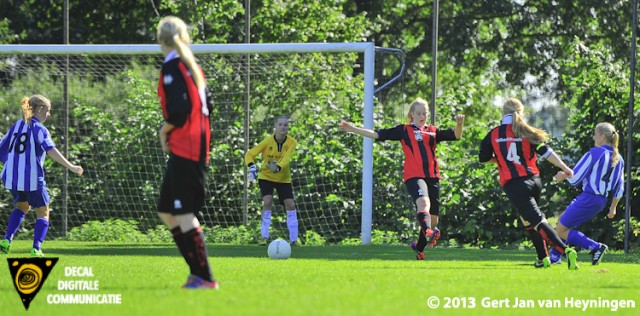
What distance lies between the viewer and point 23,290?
21.9ft

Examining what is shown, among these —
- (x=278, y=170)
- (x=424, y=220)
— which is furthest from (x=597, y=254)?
(x=278, y=170)

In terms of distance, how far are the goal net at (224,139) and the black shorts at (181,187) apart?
8564mm

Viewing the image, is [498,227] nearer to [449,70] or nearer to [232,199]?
[232,199]

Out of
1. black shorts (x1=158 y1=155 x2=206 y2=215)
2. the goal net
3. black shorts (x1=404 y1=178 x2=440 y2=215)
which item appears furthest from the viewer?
the goal net

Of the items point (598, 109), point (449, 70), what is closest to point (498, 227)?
point (598, 109)

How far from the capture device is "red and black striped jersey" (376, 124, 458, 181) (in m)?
11.0

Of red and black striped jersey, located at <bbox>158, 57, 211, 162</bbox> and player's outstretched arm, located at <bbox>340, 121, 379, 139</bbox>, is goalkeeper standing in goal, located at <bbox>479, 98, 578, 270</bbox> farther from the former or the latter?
red and black striped jersey, located at <bbox>158, 57, 211, 162</bbox>

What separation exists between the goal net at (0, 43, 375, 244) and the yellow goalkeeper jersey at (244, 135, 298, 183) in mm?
1833

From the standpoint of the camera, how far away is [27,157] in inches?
416

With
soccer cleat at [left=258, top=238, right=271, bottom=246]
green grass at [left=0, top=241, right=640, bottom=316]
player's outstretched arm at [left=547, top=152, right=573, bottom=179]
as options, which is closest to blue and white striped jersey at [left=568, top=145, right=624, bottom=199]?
green grass at [left=0, top=241, right=640, bottom=316]

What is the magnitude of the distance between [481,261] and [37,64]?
26.7ft

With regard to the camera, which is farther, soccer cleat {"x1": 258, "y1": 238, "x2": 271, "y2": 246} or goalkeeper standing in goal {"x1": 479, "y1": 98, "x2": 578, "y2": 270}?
soccer cleat {"x1": 258, "y1": 238, "x2": 271, "y2": 246}

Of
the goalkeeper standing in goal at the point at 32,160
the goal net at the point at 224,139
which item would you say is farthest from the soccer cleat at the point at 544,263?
the goal net at the point at 224,139

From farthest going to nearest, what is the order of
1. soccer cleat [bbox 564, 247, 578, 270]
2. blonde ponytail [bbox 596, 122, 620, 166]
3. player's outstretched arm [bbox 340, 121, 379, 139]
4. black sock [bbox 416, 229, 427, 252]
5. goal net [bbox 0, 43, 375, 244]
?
goal net [bbox 0, 43, 375, 244] < blonde ponytail [bbox 596, 122, 620, 166] < black sock [bbox 416, 229, 427, 252] < player's outstretched arm [bbox 340, 121, 379, 139] < soccer cleat [bbox 564, 247, 578, 270]
